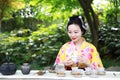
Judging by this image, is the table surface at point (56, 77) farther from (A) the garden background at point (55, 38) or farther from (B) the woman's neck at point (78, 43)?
(A) the garden background at point (55, 38)

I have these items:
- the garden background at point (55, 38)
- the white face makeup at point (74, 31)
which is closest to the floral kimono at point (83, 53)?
the white face makeup at point (74, 31)

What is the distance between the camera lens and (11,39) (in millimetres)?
8250

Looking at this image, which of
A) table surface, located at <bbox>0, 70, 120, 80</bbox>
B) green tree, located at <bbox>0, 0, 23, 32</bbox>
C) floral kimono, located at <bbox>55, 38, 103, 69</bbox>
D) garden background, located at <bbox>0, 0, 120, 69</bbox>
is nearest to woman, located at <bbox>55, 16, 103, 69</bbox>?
floral kimono, located at <bbox>55, 38, 103, 69</bbox>

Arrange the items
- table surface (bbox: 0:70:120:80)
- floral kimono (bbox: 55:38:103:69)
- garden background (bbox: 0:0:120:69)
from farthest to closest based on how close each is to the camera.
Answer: garden background (bbox: 0:0:120:69), floral kimono (bbox: 55:38:103:69), table surface (bbox: 0:70:120:80)

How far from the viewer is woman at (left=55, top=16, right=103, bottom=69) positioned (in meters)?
3.05

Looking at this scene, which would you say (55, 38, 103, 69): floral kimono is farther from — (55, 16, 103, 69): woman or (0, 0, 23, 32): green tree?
(0, 0, 23, 32): green tree

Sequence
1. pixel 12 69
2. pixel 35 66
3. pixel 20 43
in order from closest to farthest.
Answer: pixel 12 69 < pixel 35 66 < pixel 20 43

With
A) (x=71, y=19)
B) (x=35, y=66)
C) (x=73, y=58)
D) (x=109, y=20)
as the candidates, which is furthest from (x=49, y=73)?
(x=109, y=20)

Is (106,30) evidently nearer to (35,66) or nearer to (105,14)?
(105,14)

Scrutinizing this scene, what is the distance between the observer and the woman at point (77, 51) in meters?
3.05

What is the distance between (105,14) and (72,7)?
3.23 m

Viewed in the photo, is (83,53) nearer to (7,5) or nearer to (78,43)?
(78,43)

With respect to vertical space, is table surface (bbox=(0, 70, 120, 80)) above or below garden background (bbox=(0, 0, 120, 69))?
above

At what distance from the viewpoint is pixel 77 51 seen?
3.17 meters
